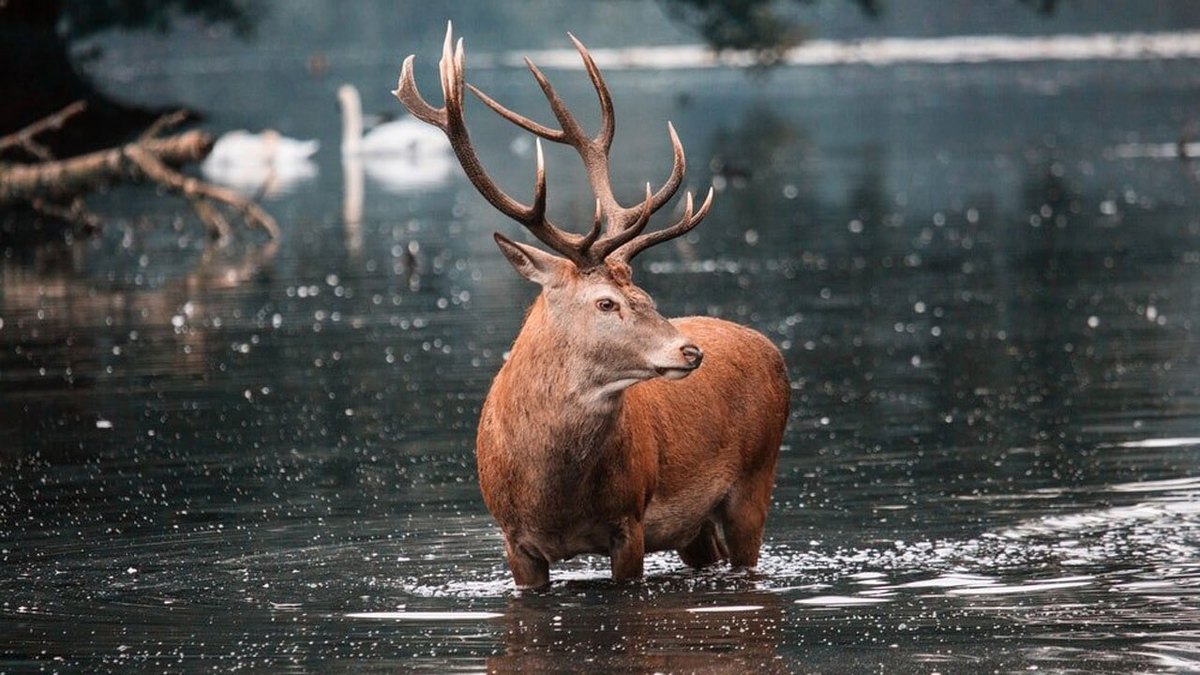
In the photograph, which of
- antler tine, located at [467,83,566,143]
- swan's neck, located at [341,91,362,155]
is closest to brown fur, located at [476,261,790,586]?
antler tine, located at [467,83,566,143]

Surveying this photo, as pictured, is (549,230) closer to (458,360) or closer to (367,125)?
(458,360)

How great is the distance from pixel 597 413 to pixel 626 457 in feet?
0.74

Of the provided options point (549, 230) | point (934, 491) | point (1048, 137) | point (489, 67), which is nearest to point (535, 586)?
point (549, 230)

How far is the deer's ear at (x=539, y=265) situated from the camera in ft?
32.2

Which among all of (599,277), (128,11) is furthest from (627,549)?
(128,11)

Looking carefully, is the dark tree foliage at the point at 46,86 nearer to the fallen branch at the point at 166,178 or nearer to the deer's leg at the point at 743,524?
the fallen branch at the point at 166,178

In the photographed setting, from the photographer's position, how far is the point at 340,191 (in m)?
39.1

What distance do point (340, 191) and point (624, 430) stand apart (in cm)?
2967

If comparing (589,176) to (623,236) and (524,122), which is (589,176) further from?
(623,236)

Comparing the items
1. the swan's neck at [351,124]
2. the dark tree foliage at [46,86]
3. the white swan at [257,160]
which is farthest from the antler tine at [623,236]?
the swan's neck at [351,124]

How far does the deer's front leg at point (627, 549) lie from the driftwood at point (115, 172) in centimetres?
1348

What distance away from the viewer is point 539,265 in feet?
32.3

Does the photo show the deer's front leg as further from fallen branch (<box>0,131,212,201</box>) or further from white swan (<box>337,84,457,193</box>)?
white swan (<box>337,84,457,193</box>)

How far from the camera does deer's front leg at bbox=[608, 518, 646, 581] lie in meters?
9.85
